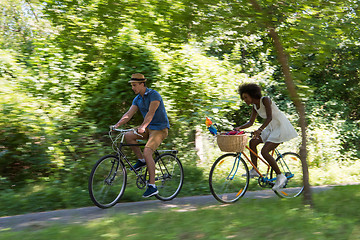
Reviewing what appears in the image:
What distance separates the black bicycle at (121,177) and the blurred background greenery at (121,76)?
1.49 feet

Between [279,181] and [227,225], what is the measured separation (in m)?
2.11

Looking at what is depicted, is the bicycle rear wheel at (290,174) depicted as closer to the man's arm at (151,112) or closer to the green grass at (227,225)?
the green grass at (227,225)

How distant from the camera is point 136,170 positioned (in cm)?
629

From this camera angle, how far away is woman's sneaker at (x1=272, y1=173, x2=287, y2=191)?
6.41 meters

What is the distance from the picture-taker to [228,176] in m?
6.36

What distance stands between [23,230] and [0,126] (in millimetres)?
2432

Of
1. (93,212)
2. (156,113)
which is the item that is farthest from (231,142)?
(93,212)

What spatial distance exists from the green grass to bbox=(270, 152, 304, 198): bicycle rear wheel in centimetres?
115

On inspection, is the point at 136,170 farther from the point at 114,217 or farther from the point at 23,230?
the point at 23,230

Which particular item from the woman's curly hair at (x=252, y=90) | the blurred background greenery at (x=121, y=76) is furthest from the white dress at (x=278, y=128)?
the blurred background greenery at (x=121, y=76)

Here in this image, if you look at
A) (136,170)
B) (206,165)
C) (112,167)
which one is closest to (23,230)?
(112,167)

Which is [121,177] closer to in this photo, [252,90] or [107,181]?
[107,181]

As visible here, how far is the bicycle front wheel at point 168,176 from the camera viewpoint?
6625 mm

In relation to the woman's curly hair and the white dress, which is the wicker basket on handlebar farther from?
the woman's curly hair
